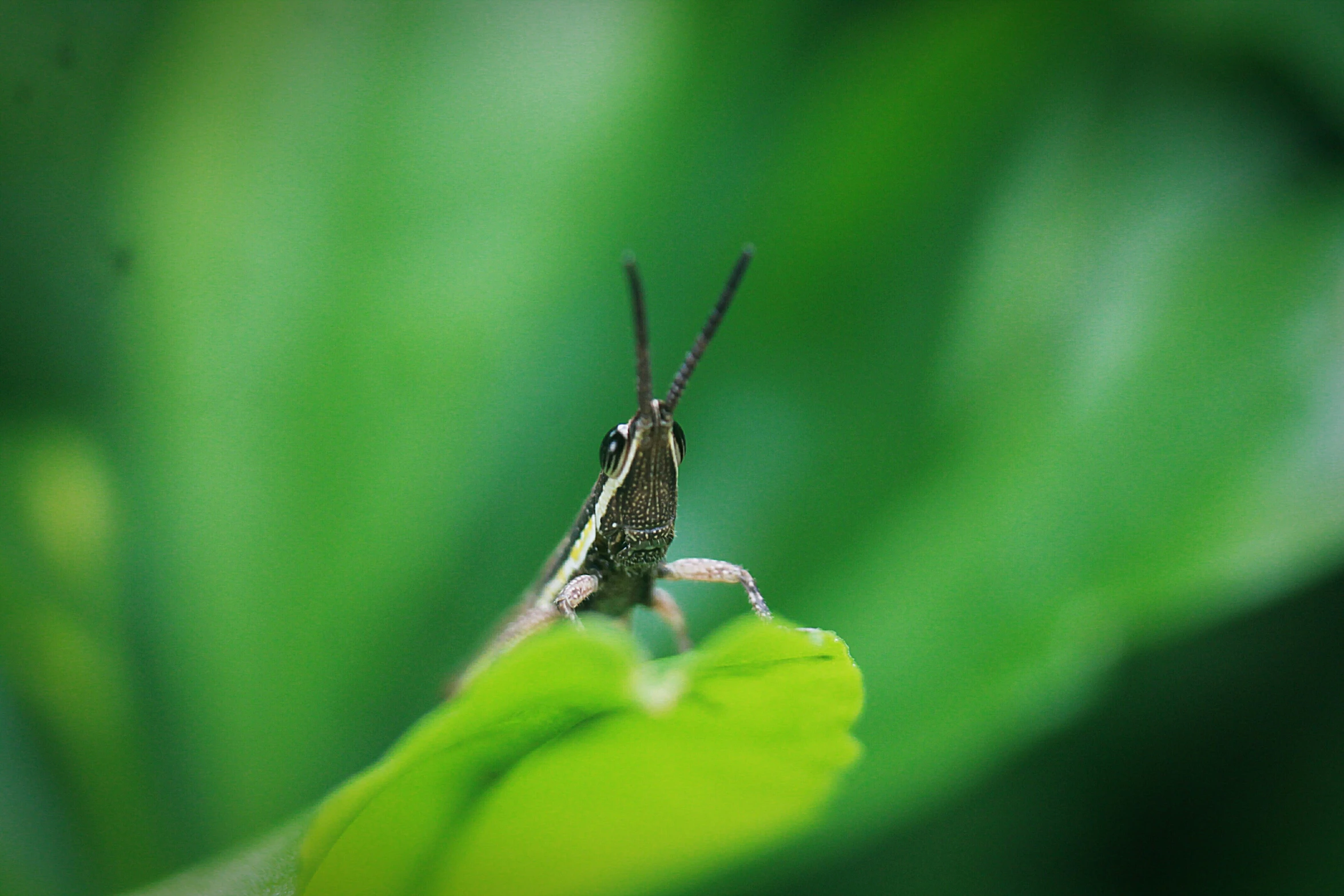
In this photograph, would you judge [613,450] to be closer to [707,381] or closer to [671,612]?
[671,612]

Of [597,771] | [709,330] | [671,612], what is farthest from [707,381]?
[597,771]

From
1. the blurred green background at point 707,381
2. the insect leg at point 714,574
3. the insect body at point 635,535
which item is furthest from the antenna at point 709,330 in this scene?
the blurred green background at point 707,381

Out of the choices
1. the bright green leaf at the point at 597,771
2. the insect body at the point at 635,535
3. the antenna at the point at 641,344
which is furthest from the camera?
the insect body at the point at 635,535

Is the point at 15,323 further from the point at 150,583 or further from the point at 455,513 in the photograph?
the point at 455,513

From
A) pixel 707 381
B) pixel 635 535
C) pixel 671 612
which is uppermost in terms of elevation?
pixel 707 381

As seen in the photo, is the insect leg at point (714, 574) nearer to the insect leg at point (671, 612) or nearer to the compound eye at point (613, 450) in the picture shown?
the insect leg at point (671, 612)

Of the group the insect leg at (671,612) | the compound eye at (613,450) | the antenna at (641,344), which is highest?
the antenna at (641,344)
